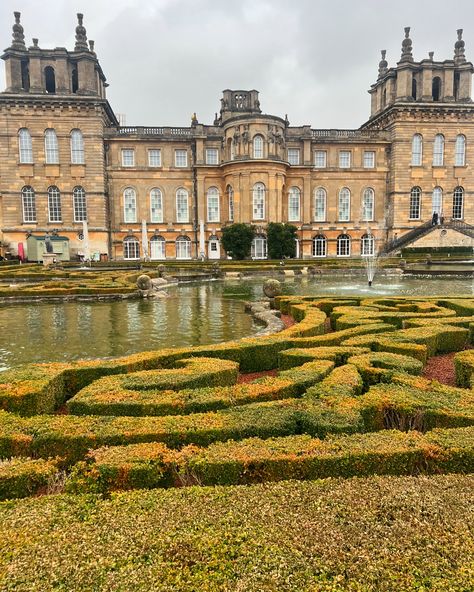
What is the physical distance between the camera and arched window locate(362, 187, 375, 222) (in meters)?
43.9

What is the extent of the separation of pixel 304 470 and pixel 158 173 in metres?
41.5

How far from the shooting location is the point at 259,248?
136 ft

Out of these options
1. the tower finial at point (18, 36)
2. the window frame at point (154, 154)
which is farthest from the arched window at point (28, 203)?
the tower finial at point (18, 36)

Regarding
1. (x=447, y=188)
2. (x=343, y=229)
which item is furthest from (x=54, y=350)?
(x=447, y=188)

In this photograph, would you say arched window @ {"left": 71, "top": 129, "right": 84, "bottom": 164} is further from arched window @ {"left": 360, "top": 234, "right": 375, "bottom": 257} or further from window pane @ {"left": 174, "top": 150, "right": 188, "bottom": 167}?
arched window @ {"left": 360, "top": 234, "right": 375, "bottom": 257}

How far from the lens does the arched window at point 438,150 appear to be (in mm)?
42438

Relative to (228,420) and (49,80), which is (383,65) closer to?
(49,80)

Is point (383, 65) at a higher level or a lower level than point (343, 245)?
higher

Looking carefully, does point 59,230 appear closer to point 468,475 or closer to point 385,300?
point 385,300

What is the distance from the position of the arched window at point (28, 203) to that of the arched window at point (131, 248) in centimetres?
826

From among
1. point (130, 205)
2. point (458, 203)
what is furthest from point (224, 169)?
point (458, 203)

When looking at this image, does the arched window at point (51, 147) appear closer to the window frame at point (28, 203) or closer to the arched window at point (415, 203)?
the window frame at point (28, 203)

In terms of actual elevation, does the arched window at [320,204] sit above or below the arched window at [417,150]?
below

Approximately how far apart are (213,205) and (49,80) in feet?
61.4
